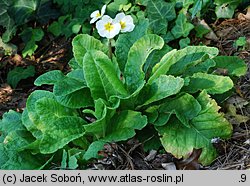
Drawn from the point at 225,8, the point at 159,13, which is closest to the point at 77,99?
the point at 159,13

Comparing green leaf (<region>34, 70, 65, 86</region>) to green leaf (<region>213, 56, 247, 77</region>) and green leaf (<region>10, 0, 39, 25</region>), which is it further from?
green leaf (<region>10, 0, 39, 25</region>)

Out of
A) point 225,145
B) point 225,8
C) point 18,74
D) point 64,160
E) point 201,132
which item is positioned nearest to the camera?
point 64,160

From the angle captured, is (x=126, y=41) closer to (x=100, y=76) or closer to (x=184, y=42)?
(x=100, y=76)

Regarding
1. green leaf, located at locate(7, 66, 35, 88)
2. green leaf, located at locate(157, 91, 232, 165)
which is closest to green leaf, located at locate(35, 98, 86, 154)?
green leaf, located at locate(157, 91, 232, 165)

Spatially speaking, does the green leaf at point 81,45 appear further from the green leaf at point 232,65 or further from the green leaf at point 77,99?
the green leaf at point 232,65

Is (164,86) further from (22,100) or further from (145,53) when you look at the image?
(22,100)

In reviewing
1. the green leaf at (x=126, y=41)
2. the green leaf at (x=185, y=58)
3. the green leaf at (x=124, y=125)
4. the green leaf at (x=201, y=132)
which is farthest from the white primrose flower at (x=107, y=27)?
the green leaf at (x=201, y=132)
